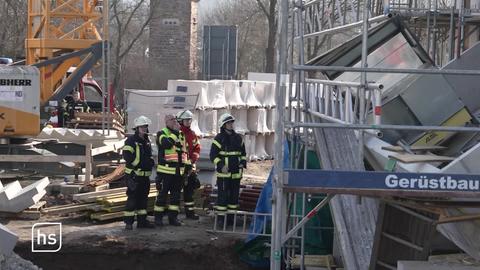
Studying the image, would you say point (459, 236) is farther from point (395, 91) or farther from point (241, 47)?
point (241, 47)

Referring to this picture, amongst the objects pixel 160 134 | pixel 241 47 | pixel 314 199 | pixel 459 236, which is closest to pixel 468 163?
pixel 459 236

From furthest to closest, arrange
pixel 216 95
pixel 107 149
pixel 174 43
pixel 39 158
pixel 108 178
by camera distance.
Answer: pixel 174 43
pixel 216 95
pixel 107 149
pixel 39 158
pixel 108 178

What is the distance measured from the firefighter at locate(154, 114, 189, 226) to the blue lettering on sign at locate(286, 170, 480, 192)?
601cm

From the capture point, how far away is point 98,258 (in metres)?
12.3

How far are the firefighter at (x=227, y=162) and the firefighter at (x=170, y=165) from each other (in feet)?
1.75

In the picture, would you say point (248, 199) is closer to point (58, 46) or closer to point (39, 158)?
point (39, 158)

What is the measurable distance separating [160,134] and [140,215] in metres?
1.34

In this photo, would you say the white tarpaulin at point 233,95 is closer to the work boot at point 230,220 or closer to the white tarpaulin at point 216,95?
the white tarpaulin at point 216,95

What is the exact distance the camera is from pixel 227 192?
13406 millimetres

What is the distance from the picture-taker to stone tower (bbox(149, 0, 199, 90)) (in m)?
43.8

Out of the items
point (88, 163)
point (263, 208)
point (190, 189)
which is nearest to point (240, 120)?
point (88, 163)

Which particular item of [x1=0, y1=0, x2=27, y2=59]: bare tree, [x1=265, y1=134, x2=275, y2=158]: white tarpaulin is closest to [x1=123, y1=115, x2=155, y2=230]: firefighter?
[x1=265, y1=134, x2=275, y2=158]: white tarpaulin

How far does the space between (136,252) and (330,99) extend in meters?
4.53

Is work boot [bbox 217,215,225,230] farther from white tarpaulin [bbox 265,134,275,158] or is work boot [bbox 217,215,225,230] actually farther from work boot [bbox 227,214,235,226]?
white tarpaulin [bbox 265,134,275,158]
